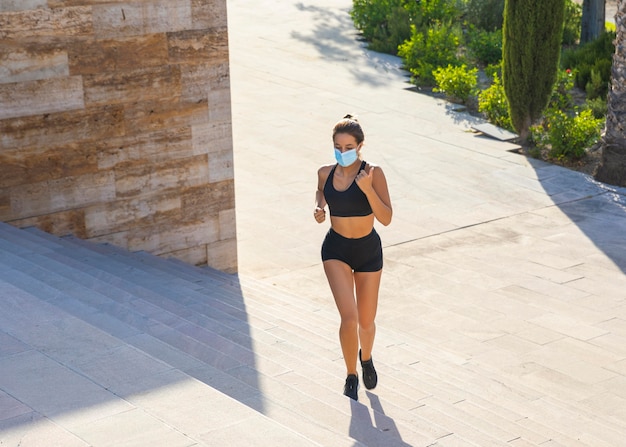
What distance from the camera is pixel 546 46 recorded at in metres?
13.9

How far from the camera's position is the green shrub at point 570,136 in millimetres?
13367

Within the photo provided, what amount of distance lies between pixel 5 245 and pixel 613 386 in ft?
15.6

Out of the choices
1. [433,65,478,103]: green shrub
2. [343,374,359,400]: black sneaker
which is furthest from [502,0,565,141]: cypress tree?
[343,374,359,400]: black sneaker

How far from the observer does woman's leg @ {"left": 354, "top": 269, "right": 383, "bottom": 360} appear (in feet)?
19.8

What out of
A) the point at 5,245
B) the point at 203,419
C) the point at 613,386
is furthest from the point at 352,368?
the point at 5,245

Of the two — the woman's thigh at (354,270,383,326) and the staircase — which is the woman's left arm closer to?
the woman's thigh at (354,270,383,326)

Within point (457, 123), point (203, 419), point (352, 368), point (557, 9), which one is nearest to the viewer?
point (203, 419)

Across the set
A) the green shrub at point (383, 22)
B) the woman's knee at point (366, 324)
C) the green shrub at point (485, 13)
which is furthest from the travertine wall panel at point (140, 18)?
the green shrub at point (485, 13)

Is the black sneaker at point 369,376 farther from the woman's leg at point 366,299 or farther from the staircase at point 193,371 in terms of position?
the woman's leg at point 366,299

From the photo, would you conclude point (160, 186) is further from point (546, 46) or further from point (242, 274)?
point (546, 46)

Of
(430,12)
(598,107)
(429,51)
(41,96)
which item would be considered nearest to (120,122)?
(41,96)

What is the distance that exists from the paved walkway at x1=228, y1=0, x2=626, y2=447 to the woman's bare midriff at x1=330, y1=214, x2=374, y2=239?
3.82ft

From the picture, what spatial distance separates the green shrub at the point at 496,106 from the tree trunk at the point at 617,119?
240 centimetres

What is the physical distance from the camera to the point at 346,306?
5.89 m
